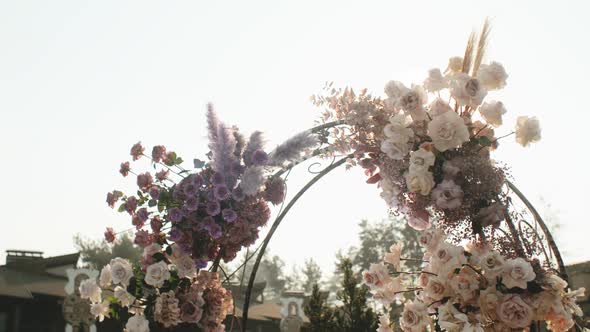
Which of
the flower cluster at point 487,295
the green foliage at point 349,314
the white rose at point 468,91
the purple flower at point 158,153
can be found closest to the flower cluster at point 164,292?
the purple flower at point 158,153

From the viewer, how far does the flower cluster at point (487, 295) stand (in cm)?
304

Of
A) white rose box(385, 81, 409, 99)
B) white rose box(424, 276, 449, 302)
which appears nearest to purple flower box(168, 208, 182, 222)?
white rose box(385, 81, 409, 99)

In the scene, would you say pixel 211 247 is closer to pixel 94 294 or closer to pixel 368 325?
pixel 94 294

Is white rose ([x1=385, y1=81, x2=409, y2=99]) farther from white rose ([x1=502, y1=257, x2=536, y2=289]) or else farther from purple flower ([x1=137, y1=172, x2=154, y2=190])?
purple flower ([x1=137, y1=172, x2=154, y2=190])

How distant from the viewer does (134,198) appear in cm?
437

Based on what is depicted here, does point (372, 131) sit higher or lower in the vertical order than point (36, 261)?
lower

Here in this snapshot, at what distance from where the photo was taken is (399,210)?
3713 millimetres

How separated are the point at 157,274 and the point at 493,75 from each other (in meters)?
2.54

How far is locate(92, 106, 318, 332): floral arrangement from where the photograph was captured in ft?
13.6

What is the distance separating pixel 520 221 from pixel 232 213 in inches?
76.2

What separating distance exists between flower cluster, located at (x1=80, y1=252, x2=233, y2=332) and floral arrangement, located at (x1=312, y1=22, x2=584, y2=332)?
1167 millimetres

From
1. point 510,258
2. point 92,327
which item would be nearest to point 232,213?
point 510,258

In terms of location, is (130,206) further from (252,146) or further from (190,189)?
(252,146)

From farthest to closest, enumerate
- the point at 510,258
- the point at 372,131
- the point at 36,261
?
the point at 36,261 < the point at 372,131 < the point at 510,258
